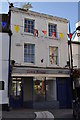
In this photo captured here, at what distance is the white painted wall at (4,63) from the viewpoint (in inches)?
478

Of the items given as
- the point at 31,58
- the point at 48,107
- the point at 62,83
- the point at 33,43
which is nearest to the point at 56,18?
the point at 33,43

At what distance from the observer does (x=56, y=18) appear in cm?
1500

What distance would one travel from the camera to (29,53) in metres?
13.6

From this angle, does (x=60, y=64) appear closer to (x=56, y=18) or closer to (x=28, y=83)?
(x=28, y=83)

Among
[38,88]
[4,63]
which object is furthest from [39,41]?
[38,88]

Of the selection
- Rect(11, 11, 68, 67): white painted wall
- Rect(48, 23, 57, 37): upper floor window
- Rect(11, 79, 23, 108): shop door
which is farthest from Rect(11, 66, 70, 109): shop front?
Rect(48, 23, 57, 37): upper floor window

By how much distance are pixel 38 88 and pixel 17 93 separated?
1655 millimetres

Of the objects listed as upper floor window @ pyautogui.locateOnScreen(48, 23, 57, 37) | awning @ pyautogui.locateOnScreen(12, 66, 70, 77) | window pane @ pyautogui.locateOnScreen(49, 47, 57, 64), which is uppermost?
upper floor window @ pyautogui.locateOnScreen(48, 23, 57, 37)

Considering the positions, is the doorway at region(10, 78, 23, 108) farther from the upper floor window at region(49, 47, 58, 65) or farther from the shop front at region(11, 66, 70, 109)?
the upper floor window at region(49, 47, 58, 65)

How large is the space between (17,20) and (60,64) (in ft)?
16.0

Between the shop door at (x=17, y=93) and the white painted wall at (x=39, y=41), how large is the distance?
1811mm

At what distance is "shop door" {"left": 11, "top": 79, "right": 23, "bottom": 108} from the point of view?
1345 centimetres

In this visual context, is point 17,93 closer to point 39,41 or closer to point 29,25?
point 39,41

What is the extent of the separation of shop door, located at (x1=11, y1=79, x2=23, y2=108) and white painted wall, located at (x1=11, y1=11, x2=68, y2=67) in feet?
5.94
